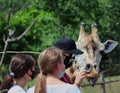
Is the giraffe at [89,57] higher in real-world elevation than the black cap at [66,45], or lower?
lower

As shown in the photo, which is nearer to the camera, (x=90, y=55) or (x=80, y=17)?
(x=90, y=55)

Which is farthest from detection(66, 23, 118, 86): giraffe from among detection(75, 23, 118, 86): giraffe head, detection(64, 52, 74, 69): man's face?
detection(64, 52, 74, 69): man's face

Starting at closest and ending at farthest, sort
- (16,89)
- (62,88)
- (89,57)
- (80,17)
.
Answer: (62,88) → (16,89) → (89,57) → (80,17)

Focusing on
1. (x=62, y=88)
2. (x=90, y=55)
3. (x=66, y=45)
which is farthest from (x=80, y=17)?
(x=62, y=88)

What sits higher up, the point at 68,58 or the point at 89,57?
the point at 68,58

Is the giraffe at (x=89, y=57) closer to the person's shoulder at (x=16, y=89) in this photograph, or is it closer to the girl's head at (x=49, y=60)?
the person's shoulder at (x=16, y=89)

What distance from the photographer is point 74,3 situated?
40.7ft

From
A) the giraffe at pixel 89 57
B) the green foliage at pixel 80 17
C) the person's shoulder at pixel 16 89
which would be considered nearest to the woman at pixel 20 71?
the person's shoulder at pixel 16 89

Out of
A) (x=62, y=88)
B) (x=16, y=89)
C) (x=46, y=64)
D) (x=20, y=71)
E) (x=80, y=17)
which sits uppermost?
(x=46, y=64)

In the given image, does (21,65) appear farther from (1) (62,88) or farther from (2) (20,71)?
(1) (62,88)

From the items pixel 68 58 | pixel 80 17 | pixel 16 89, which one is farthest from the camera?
pixel 80 17

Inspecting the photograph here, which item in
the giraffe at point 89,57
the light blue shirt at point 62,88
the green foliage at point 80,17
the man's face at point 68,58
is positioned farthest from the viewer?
the green foliage at point 80,17

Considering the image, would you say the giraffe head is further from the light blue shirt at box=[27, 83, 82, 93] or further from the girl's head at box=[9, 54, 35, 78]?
the light blue shirt at box=[27, 83, 82, 93]

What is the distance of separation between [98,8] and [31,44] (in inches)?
289
